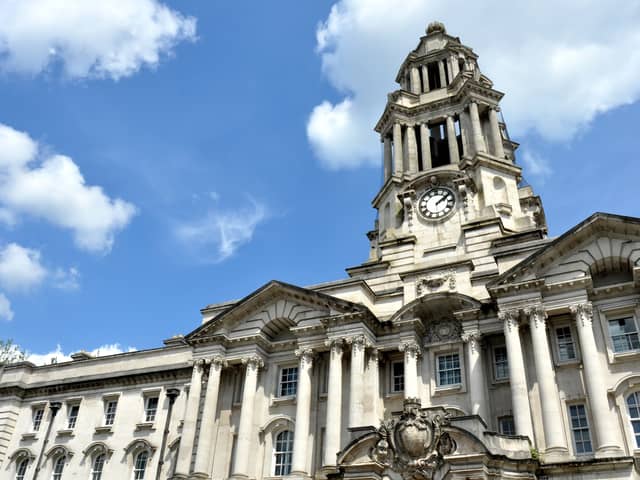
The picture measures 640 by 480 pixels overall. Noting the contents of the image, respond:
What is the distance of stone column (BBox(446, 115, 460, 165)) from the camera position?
47719 millimetres

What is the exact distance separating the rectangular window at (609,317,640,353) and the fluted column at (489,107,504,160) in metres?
18.4

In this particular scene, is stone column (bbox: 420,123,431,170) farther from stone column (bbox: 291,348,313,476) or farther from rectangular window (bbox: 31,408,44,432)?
rectangular window (bbox: 31,408,44,432)

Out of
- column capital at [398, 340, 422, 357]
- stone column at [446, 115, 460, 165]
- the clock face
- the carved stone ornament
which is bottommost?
the carved stone ornament

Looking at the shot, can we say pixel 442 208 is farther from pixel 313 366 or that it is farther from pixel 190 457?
pixel 190 457

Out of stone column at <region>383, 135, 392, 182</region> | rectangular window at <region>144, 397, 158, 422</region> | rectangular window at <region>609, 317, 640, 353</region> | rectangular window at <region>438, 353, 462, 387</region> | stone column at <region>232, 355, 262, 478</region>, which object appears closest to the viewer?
rectangular window at <region>609, 317, 640, 353</region>

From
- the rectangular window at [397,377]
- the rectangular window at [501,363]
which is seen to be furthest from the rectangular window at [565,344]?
the rectangular window at [397,377]

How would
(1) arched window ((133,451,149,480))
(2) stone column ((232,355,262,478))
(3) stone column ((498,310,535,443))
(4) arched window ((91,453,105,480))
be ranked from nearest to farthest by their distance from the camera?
(3) stone column ((498,310,535,443)), (2) stone column ((232,355,262,478)), (1) arched window ((133,451,149,480)), (4) arched window ((91,453,105,480))

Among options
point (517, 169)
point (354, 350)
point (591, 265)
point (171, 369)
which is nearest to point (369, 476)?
point (354, 350)

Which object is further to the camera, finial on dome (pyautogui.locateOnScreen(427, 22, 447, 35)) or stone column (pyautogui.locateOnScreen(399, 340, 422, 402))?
finial on dome (pyautogui.locateOnScreen(427, 22, 447, 35))

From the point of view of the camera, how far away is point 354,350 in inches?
1372

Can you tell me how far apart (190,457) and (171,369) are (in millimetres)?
8518

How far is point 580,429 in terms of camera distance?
2950 centimetres

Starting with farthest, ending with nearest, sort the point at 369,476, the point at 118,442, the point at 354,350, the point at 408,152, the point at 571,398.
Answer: the point at 408,152
the point at 118,442
the point at 354,350
the point at 571,398
the point at 369,476

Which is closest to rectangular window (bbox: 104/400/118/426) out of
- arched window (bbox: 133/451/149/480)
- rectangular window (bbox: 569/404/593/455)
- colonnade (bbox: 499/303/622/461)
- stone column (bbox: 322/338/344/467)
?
arched window (bbox: 133/451/149/480)
